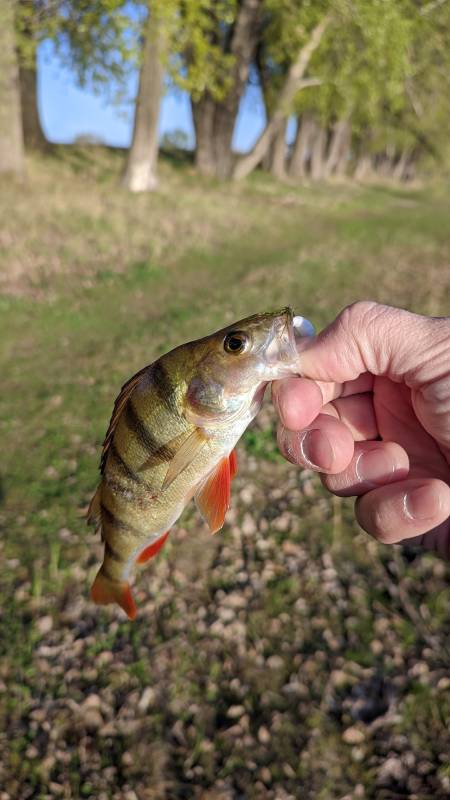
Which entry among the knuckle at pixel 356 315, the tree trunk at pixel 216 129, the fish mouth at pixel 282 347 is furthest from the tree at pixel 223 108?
the fish mouth at pixel 282 347

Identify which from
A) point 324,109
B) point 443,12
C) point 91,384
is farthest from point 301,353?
point 324,109

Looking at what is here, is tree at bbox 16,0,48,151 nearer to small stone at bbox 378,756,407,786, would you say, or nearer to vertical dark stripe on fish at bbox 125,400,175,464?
vertical dark stripe on fish at bbox 125,400,175,464

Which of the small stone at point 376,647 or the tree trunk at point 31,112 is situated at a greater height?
the tree trunk at point 31,112

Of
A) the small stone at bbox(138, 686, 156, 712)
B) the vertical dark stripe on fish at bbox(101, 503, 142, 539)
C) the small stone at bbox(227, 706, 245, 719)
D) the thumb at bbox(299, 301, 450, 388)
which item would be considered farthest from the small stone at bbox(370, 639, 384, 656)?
the vertical dark stripe on fish at bbox(101, 503, 142, 539)

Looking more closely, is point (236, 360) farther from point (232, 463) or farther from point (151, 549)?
point (151, 549)

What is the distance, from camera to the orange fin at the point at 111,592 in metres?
2.38

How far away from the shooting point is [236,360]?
1.99 metres

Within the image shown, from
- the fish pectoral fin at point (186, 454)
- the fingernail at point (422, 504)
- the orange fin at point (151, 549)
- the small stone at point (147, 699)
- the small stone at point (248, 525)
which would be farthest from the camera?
the small stone at point (248, 525)

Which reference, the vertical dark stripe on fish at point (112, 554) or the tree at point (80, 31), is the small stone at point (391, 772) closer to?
the vertical dark stripe on fish at point (112, 554)

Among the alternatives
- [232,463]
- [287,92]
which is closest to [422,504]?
[232,463]

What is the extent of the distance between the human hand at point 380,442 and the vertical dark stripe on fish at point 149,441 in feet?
1.90

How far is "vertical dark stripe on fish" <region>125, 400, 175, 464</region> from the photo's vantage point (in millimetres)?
1966

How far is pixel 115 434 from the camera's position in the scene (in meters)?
2.04

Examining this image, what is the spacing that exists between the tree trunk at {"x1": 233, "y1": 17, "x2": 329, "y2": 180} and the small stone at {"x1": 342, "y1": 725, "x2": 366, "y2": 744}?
19.6 metres
